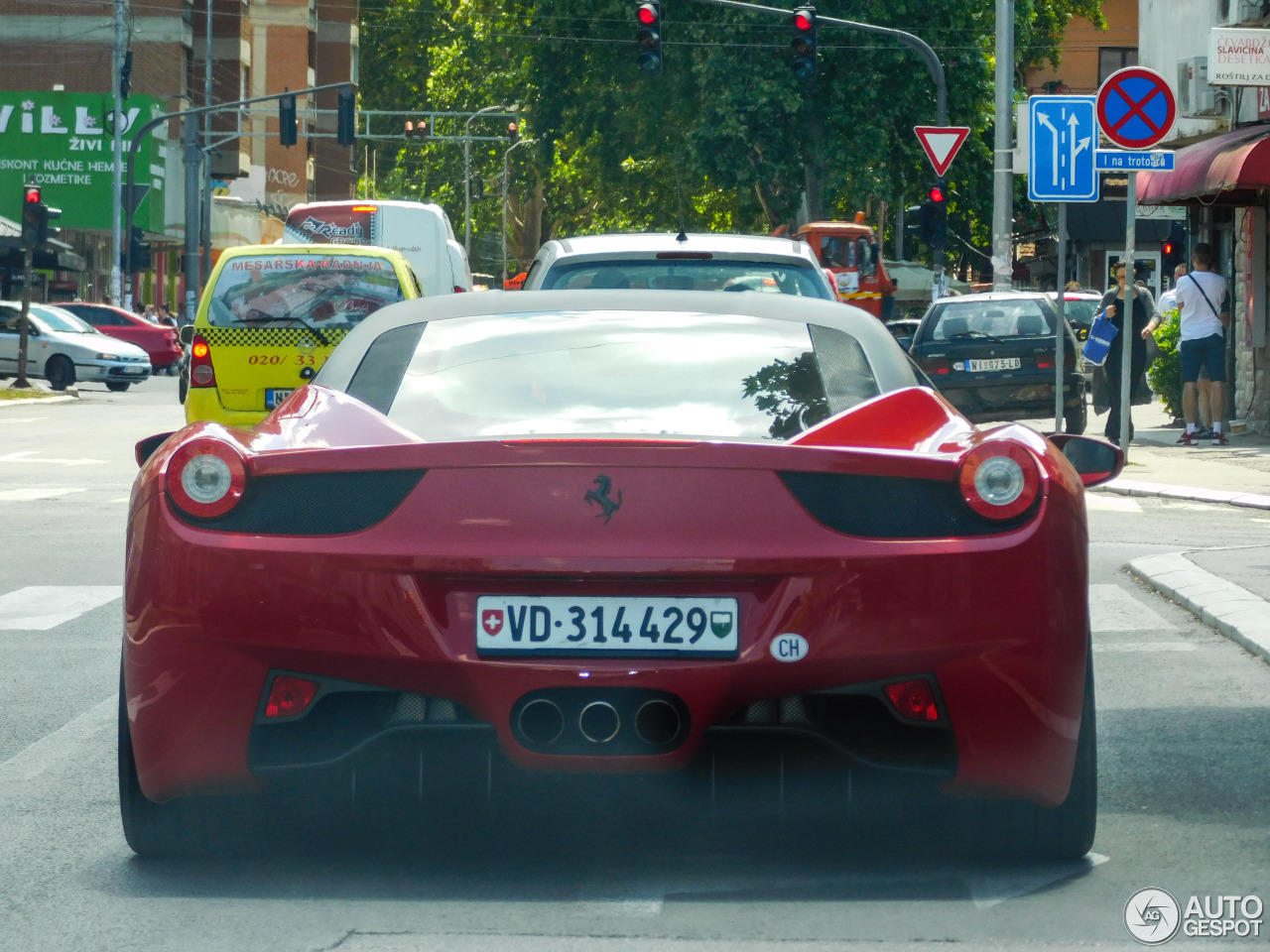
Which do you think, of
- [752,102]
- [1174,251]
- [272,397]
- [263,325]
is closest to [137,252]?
[752,102]

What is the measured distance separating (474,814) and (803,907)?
3.42 ft

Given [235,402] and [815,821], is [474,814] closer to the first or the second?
[815,821]

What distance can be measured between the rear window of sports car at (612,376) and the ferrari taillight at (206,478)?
39 centimetres

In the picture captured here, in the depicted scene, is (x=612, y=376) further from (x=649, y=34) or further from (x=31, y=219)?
(x=31, y=219)

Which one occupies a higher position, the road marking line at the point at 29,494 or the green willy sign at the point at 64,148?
the green willy sign at the point at 64,148

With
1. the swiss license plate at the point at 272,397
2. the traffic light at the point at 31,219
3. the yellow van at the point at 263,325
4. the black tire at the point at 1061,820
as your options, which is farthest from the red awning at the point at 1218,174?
the traffic light at the point at 31,219

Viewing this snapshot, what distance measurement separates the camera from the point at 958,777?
4445 millimetres

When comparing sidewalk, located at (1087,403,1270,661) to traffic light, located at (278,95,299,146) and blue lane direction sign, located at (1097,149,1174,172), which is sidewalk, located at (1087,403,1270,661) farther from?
traffic light, located at (278,95,299,146)

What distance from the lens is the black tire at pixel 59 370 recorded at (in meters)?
37.4

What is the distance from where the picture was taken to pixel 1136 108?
16.2 m

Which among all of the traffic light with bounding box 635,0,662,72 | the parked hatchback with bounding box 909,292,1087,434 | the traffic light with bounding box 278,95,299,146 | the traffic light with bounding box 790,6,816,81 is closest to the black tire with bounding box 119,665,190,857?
the parked hatchback with bounding box 909,292,1087,434

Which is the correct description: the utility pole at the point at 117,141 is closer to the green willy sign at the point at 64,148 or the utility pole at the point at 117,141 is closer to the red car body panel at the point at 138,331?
the red car body panel at the point at 138,331

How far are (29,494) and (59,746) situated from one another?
925 centimetres

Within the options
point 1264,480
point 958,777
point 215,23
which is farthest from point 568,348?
point 215,23
